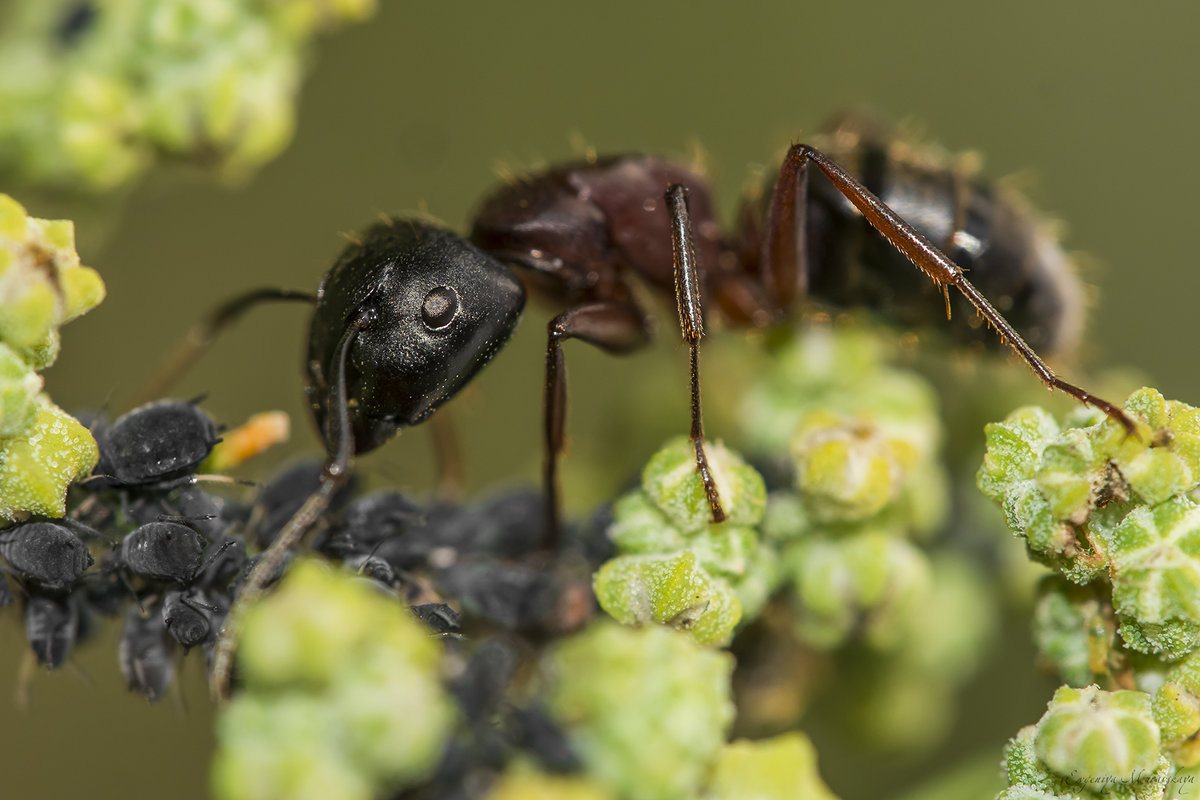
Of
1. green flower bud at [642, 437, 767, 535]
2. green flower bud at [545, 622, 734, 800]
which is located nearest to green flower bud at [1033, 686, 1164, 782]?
green flower bud at [545, 622, 734, 800]

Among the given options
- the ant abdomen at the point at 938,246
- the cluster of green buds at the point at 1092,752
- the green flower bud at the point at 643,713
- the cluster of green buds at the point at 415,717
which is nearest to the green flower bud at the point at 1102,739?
the cluster of green buds at the point at 1092,752

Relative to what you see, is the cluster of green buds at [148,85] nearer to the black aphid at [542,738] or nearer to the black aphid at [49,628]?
the black aphid at [49,628]

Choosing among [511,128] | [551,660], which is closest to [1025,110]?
[511,128]

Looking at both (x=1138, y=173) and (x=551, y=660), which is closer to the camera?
(x=551, y=660)

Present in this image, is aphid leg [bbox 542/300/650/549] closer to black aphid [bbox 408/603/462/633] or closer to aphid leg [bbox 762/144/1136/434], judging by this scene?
aphid leg [bbox 762/144/1136/434]

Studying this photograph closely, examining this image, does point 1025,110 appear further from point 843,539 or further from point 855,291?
point 843,539

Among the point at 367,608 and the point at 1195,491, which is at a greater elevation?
the point at 1195,491

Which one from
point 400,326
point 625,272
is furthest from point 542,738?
point 625,272
